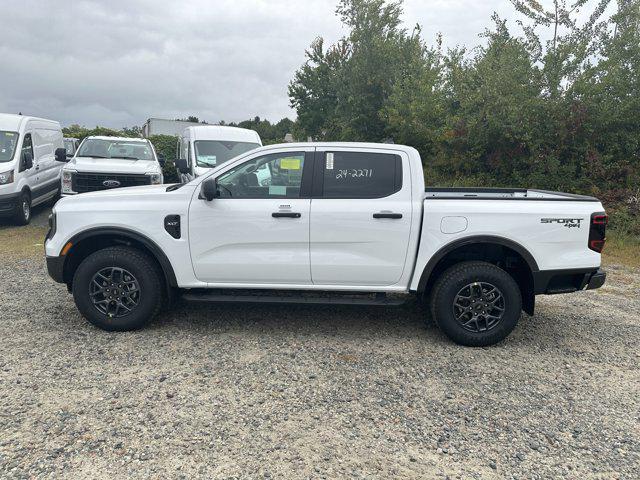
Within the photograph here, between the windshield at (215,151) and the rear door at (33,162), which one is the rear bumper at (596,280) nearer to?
the windshield at (215,151)

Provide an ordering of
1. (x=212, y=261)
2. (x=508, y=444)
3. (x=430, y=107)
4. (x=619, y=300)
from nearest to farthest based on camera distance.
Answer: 1. (x=508, y=444)
2. (x=212, y=261)
3. (x=619, y=300)
4. (x=430, y=107)

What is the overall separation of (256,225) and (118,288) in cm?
139

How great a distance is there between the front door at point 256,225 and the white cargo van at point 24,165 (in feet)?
23.8

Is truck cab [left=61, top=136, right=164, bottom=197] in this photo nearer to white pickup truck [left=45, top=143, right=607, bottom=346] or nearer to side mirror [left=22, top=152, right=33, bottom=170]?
side mirror [left=22, top=152, right=33, bottom=170]

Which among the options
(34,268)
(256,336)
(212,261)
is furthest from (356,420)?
(34,268)

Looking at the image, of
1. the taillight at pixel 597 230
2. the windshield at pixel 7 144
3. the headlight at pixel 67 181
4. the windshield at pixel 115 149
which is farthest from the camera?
the windshield at pixel 115 149

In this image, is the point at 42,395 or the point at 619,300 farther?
the point at 619,300

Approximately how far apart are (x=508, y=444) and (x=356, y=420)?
0.93 m

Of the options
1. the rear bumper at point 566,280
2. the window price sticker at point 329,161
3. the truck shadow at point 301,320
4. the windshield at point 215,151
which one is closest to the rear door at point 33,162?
the windshield at point 215,151

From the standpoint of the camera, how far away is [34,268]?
6.92 meters

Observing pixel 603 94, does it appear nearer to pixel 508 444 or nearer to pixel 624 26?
pixel 624 26

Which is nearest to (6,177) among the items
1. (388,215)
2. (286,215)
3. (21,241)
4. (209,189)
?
(21,241)

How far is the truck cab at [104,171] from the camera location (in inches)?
380

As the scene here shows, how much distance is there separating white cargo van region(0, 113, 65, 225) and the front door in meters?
7.26
